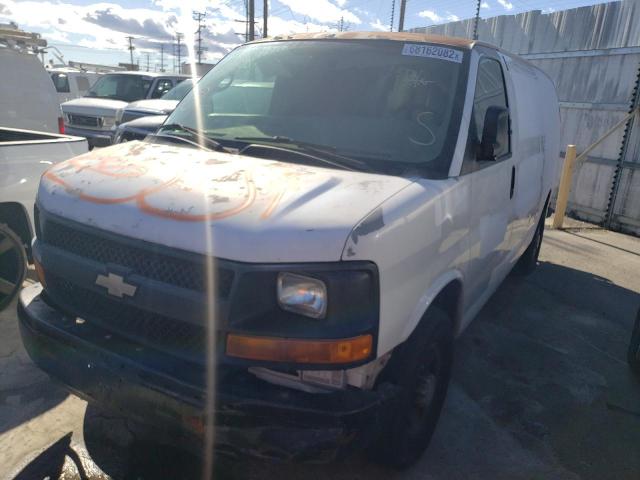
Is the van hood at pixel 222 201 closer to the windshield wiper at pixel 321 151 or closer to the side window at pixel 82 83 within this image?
the windshield wiper at pixel 321 151

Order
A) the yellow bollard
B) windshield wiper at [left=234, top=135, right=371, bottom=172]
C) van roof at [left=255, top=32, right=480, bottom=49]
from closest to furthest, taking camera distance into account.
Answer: windshield wiper at [left=234, top=135, right=371, bottom=172], van roof at [left=255, top=32, right=480, bottom=49], the yellow bollard

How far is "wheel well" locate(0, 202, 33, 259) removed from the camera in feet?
13.6

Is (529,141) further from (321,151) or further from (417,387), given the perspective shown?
(417,387)

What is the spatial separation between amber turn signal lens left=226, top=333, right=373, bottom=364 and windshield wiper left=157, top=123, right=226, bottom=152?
127cm

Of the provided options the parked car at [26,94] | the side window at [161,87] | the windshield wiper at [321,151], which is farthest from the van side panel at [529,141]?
the side window at [161,87]

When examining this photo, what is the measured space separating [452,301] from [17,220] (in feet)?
11.3

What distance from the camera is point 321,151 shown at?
8.94 feet

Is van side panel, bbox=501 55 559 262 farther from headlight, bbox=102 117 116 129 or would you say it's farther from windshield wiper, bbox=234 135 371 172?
headlight, bbox=102 117 116 129

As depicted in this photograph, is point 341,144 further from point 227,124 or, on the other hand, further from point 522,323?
A: point 522,323

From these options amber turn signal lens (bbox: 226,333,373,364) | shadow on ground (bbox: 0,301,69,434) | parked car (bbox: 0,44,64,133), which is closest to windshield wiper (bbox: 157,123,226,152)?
amber turn signal lens (bbox: 226,333,373,364)

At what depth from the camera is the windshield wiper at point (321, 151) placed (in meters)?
2.59

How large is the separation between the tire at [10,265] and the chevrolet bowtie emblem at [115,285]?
224cm

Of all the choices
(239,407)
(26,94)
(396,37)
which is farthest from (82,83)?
(239,407)

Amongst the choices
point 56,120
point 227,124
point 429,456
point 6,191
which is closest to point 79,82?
point 56,120
